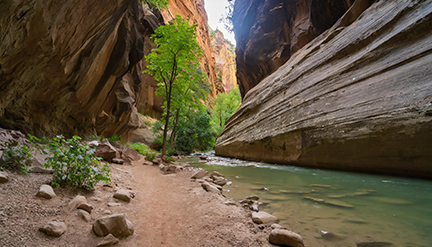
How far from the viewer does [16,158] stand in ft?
8.21

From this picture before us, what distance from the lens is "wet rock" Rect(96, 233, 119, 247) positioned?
150 cm

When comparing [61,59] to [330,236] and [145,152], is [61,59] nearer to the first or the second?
[145,152]

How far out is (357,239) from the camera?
169 cm

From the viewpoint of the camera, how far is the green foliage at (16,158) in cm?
240

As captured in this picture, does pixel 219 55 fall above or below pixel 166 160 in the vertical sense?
above

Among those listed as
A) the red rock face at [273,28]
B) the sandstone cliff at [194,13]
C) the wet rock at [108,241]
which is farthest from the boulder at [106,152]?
the sandstone cliff at [194,13]

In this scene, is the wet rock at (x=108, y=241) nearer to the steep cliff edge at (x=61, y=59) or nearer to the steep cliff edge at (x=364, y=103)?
the steep cliff edge at (x=61, y=59)

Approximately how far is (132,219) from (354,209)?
8.89 ft

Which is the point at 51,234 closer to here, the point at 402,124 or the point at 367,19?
the point at 402,124

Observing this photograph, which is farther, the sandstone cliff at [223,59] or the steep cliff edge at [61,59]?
the sandstone cliff at [223,59]

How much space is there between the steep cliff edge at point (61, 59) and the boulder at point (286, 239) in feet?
18.5

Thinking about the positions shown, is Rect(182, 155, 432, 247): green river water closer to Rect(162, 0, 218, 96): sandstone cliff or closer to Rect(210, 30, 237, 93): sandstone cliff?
Rect(162, 0, 218, 96): sandstone cliff

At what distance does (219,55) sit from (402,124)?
2291 inches

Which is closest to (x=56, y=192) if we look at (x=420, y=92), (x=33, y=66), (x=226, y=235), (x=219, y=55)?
(x=226, y=235)
